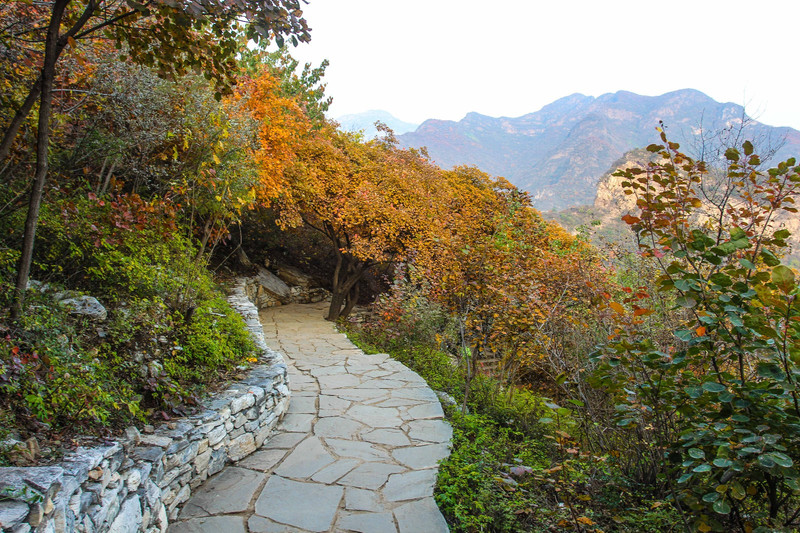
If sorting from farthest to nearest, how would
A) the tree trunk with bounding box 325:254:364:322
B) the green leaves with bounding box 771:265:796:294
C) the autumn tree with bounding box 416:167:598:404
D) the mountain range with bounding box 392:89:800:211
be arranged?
the mountain range with bounding box 392:89:800:211
the tree trunk with bounding box 325:254:364:322
the autumn tree with bounding box 416:167:598:404
the green leaves with bounding box 771:265:796:294

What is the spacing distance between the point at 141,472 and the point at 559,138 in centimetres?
8932

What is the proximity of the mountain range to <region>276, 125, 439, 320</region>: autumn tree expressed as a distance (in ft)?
74.5

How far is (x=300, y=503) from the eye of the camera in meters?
2.81

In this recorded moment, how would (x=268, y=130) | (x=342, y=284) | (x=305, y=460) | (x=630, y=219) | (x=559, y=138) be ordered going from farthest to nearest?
(x=559, y=138) < (x=342, y=284) < (x=268, y=130) < (x=305, y=460) < (x=630, y=219)

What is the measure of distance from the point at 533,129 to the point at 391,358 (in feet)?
320

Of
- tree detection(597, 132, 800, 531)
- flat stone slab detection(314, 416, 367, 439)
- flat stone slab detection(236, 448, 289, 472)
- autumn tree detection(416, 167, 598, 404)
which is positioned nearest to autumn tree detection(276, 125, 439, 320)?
autumn tree detection(416, 167, 598, 404)

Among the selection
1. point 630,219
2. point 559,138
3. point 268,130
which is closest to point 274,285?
point 268,130

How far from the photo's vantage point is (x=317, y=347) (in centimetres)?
700

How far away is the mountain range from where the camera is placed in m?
51.4

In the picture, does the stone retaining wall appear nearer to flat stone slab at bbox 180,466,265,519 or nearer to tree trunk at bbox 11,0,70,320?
flat stone slab at bbox 180,466,265,519

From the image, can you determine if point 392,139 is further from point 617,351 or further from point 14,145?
point 617,351

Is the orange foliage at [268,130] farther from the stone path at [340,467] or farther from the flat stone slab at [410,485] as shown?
the flat stone slab at [410,485]

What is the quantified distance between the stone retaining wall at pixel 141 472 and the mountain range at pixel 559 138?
29693 mm

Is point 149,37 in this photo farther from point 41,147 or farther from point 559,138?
point 559,138
